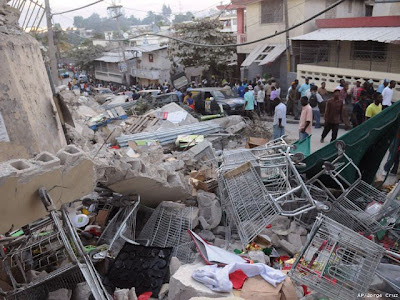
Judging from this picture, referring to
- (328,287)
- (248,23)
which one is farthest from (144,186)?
(248,23)

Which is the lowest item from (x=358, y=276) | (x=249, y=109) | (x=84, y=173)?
(x=249, y=109)

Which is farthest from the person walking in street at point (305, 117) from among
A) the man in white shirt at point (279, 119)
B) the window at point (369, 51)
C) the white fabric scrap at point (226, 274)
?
the window at point (369, 51)

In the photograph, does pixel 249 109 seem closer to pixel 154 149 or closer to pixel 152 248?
pixel 154 149

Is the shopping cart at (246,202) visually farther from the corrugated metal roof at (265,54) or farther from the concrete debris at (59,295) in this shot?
the corrugated metal roof at (265,54)

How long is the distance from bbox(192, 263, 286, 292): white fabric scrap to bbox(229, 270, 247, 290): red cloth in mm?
31

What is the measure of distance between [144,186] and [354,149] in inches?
127

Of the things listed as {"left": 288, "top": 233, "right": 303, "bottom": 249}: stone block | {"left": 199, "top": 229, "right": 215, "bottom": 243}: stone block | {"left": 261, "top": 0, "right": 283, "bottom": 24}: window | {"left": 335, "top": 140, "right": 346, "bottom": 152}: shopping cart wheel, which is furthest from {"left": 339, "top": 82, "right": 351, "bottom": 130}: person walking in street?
{"left": 261, "top": 0, "right": 283, "bottom": 24}: window

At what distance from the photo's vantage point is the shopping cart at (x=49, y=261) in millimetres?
3234

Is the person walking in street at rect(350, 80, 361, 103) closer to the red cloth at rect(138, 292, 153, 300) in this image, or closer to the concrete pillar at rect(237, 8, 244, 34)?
the red cloth at rect(138, 292, 153, 300)

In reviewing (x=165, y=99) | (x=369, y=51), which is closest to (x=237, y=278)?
(x=165, y=99)

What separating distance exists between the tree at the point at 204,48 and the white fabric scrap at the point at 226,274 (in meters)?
19.6

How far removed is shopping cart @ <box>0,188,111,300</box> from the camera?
3234mm

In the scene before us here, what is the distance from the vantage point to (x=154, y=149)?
9.02m

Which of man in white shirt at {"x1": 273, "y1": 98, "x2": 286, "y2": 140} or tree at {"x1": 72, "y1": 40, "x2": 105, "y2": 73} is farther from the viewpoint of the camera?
tree at {"x1": 72, "y1": 40, "x2": 105, "y2": 73}
